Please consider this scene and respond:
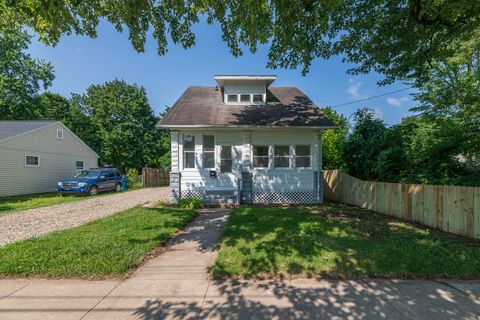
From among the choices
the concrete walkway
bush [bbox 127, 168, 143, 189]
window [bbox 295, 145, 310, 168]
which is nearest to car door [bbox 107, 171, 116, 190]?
bush [bbox 127, 168, 143, 189]

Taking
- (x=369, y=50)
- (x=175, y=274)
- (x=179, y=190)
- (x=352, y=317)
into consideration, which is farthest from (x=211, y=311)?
(x=369, y=50)

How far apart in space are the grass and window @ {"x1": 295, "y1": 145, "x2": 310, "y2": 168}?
647 cm

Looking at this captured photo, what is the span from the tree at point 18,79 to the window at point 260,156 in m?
30.9

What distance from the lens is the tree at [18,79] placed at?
25719 millimetres

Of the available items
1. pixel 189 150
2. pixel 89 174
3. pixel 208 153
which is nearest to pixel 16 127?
pixel 89 174

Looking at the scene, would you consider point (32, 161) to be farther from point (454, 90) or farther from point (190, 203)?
point (454, 90)

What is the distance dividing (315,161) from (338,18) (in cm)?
586

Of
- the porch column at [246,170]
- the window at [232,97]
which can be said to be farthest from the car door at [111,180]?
the porch column at [246,170]

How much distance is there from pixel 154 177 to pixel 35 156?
29.6 ft

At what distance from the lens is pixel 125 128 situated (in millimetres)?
30594

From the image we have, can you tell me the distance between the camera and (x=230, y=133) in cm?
1095

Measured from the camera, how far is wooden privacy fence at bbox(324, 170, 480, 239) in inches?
220

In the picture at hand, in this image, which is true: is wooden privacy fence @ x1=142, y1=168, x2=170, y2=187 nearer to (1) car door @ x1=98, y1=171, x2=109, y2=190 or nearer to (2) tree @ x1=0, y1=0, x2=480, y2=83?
(1) car door @ x1=98, y1=171, x2=109, y2=190

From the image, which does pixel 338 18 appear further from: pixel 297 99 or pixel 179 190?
pixel 179 190
